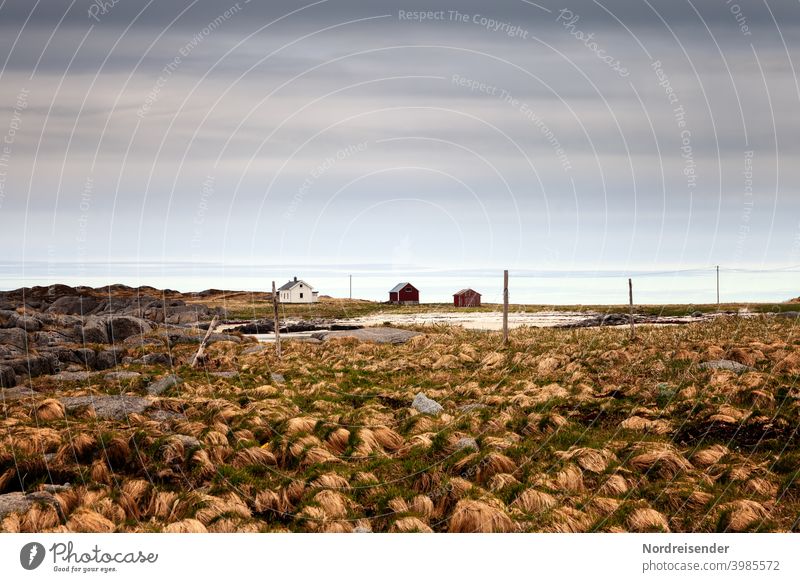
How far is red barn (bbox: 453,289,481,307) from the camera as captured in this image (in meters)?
125

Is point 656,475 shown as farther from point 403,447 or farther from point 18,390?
point 18,390

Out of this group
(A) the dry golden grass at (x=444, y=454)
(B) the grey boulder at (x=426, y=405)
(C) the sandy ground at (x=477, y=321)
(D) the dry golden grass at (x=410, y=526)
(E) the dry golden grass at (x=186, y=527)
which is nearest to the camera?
(E) the dry golden grass at (x=186, y=527)

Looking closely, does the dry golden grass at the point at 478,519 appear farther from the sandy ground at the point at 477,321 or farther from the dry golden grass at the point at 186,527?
the sandy ground at the point at 477,321

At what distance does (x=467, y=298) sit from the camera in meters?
125

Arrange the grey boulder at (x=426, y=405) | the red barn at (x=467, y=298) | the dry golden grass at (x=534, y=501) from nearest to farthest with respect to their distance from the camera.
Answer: the dry golden grass at (x=534, y=501)
the grey boulder at (x=426, y=405)
the red barn at (x=467, y=298)

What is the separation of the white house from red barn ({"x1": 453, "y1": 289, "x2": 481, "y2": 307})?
2905 centimetres

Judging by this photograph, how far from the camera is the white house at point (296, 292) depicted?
129 meters

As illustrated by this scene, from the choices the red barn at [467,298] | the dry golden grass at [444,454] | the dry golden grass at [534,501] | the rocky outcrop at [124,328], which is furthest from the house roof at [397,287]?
the dry golden grass at [534,501]

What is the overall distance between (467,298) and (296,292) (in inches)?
1310

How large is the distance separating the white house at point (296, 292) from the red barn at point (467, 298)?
29049mm

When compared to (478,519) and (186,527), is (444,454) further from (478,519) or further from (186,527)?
(186,527)

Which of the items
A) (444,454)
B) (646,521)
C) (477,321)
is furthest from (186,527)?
(477,321)

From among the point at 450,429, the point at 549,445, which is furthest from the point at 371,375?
the point at 549,445

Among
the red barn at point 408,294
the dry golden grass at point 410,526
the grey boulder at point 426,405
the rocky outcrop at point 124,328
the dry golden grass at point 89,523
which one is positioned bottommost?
the dry golden grass at point 410,526
